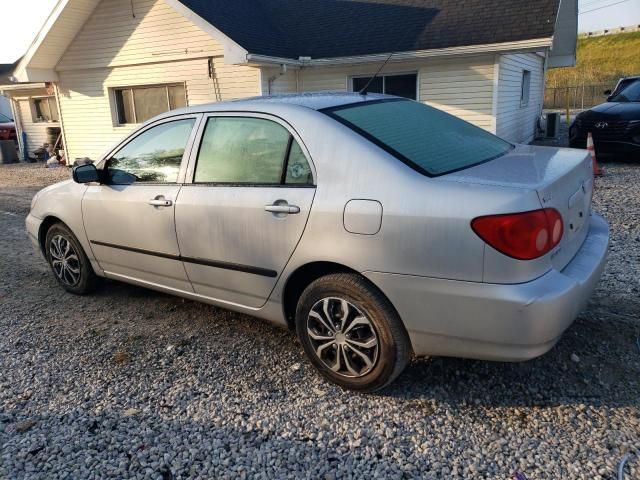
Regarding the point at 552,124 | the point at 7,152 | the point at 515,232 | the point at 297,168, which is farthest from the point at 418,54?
the point at 7,152

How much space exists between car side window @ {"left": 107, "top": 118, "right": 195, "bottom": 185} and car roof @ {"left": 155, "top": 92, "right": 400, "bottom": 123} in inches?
6.1

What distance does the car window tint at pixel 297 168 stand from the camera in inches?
117

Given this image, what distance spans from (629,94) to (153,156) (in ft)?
35.9

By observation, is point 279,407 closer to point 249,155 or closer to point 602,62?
point 249,155

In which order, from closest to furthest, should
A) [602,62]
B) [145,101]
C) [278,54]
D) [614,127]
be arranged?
[614,127], [278,54], [145,101], [602,62]

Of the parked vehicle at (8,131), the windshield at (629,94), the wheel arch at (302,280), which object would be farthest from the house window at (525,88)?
the parked vehicle at (8,131)

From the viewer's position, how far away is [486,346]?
8.34 feet

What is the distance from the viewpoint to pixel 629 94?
11.1 meters

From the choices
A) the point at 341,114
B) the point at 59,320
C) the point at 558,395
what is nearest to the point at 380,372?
the point at 558,395

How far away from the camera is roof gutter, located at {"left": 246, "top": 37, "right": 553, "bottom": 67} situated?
1012 centimetres

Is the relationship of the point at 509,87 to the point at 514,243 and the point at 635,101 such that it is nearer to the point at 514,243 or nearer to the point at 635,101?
the point at 635,101

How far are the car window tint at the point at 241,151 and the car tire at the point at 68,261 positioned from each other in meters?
1.69

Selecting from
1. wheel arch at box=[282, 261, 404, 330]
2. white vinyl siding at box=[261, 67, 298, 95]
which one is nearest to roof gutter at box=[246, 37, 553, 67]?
white vinyl siding at box=[261, 67, 298, 95]

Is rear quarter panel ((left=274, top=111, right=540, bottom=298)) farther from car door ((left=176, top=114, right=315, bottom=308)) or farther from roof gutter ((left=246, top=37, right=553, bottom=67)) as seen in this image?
roof gutter ((left=246, top=37, right=553, bottom=67))
